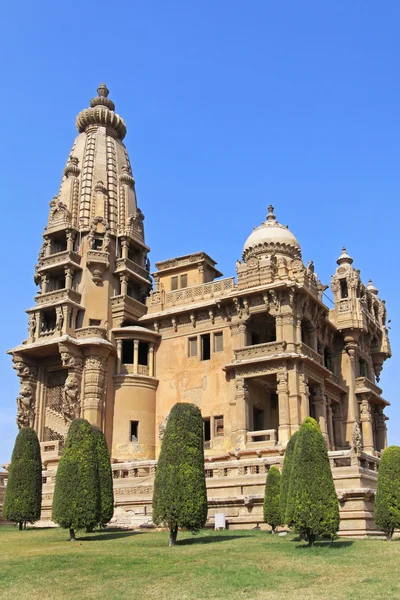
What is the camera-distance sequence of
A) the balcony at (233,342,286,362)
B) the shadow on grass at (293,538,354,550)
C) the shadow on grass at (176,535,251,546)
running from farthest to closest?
1. the balcony at (233,342,286,362)
2. the shadow on grass at (176,535,251,546)
3. the shadow on grass at (293,538,354,550)

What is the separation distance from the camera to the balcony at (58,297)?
42.0m

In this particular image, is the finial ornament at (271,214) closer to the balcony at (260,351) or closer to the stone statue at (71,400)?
the balcony at (260,351)

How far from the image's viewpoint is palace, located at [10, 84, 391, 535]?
124 feet

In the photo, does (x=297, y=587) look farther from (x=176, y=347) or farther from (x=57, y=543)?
(x=176, y=347)

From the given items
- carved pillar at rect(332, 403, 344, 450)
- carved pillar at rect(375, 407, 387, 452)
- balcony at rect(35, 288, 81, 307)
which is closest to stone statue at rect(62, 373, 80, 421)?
balcony at rect(35, 288, 81, 307)

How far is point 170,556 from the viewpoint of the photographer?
58.1 ft

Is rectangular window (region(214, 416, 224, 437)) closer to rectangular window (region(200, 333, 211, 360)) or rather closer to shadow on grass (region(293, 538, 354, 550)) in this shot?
rectangular window (region(200, 333, 211, 360))

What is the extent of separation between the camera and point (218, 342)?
132 feet

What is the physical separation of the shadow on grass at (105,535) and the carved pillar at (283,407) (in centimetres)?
1205

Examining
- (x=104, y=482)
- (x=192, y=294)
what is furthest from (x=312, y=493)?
(x=192, y=294)

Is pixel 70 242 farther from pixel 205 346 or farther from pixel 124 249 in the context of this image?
pixel 205 346

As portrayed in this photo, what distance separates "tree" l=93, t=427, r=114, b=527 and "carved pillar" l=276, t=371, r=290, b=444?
12817 millimetres

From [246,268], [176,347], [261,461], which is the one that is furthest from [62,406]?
[261,461]

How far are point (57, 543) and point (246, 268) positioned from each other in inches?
836
